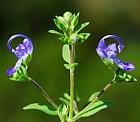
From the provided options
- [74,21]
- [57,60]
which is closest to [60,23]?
[74,21]

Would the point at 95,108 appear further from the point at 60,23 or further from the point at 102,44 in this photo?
the point at 60,23

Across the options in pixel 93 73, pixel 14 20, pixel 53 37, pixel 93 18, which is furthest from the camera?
pixel 93 18

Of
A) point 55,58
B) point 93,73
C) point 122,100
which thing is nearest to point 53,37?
point 55,58

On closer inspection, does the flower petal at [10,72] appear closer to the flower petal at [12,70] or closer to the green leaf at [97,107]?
the flower petal at [12,70]

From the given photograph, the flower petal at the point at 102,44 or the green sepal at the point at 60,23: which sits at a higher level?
the green sepal at the point at 60,23

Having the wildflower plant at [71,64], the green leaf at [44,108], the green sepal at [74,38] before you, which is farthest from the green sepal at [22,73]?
the green sepal at [74,38]

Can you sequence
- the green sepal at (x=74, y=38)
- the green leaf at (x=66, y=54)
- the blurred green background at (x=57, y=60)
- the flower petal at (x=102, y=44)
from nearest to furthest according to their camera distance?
the green sepal at (x=74, y=38) < the flower petal at (x=102, y=44) < the green leaf at (x=66, y=54) < the blurred green background at (x=57, y=60)

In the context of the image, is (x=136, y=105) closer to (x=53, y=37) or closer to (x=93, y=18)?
(x=53, y=37)

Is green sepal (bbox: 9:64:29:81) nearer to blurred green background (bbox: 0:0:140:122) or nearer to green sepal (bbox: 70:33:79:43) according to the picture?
green sepal (bbox: 70:33:79:43)
